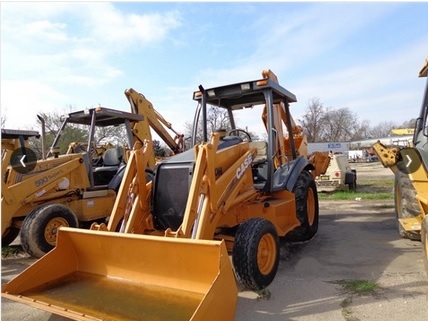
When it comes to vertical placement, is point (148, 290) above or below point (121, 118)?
below

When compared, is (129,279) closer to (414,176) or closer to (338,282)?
(338,282)

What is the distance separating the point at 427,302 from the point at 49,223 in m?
5.24

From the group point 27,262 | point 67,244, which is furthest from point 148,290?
point 27,262

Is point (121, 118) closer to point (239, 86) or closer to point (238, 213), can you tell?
point (239, 86)

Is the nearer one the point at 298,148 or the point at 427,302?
the point at 427,302

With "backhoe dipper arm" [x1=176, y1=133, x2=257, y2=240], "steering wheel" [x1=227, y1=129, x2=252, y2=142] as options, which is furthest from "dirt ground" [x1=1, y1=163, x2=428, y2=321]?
"steering wheel" [x1=227, y1=129, x2=252, y2=142]

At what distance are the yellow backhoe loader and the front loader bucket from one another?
2.20 metres

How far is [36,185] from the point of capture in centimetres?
660

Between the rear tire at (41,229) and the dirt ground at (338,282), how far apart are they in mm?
356

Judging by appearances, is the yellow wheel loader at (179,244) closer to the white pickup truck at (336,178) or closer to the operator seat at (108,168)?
the operator seat at (108,168)

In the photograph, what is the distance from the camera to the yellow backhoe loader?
606 centimetres

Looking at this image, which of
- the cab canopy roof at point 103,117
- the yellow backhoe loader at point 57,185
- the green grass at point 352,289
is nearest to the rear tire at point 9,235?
the yellow backhoe loader at point 57,185

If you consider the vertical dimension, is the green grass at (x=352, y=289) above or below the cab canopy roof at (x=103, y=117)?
below

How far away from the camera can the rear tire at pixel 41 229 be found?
585 centimetres
